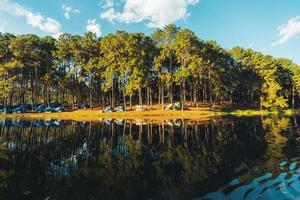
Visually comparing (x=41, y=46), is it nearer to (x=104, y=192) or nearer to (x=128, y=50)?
(x=128, y=50)

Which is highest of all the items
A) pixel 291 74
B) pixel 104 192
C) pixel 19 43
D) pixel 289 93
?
pixel 19 43

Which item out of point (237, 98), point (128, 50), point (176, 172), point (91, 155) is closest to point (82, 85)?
point (128, 50)

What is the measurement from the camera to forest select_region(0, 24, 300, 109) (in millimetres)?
83062

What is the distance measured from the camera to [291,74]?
116 meters

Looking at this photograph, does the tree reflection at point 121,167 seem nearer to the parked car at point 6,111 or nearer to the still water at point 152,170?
the still water at point 152,170

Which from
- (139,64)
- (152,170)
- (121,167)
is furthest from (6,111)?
(152,170)

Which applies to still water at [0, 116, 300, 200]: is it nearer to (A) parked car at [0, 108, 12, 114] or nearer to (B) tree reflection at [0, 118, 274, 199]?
(B) tree reflection at [0, 118, 274, 199]

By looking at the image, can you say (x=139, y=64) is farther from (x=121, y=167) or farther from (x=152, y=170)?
(x=152, y=170)

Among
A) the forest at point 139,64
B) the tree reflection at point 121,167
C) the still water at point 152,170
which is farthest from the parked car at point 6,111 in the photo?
the still water at point 152,170

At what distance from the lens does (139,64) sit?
8169 cm

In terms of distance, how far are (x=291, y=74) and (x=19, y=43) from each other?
104 m

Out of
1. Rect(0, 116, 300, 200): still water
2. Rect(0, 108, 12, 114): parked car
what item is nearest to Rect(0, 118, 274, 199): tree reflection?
Rect(0, 116, 300, 200): still water

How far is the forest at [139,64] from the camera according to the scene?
83.1 metres

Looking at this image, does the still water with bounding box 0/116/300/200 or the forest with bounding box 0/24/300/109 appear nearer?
the still water with bounding box 0/116/300/200
